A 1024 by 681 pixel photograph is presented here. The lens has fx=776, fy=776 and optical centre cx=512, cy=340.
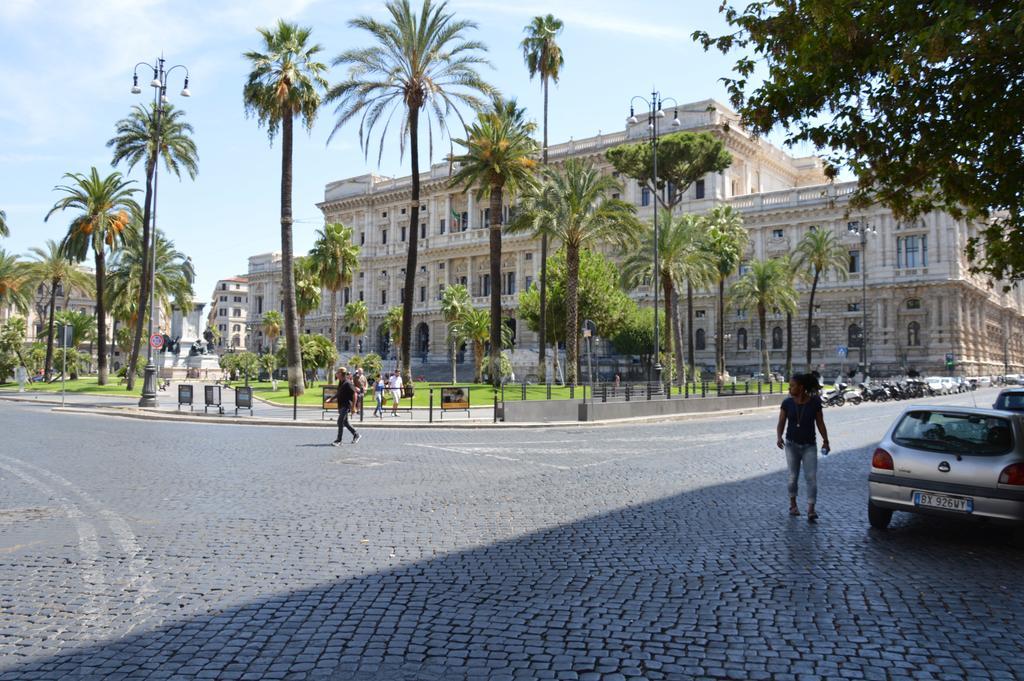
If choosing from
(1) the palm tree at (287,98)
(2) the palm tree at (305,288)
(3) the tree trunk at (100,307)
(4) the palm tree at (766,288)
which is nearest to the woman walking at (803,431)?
(1) the palm tree at (287,98)

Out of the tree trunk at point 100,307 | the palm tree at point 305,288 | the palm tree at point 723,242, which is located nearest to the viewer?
Answer: the tree trunk at point 100,307

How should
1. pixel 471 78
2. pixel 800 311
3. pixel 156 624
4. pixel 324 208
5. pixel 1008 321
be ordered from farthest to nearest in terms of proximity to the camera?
pixel 324 208
pixel 1008 321
pixel 800 311
pixel 471 78
pixel 156 624

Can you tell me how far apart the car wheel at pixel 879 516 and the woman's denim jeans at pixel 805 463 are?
59cm

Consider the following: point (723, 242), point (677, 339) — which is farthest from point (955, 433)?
point (723, 242)

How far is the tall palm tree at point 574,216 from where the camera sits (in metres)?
36.8

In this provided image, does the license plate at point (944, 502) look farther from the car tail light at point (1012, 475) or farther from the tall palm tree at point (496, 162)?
the tall palm tree at point (496, 162)

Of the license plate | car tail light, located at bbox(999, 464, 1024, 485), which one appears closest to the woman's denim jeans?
the license plate

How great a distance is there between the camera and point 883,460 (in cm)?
782

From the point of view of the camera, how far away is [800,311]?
66.5 m

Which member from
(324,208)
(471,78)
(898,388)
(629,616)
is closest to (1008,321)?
(898,388)

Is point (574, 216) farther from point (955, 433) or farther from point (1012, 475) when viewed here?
point (1012, 475)

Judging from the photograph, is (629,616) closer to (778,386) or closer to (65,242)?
(778,386)

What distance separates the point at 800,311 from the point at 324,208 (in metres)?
60.0

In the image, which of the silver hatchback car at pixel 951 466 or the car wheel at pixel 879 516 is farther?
the car wheel at pixel 879 516
